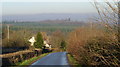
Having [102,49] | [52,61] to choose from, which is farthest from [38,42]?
[102,49]

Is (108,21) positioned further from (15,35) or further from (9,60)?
(15,35)

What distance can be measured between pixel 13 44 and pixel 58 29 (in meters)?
76.7

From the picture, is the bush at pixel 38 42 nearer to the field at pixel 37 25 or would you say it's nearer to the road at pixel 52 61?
the field at pixel 37 25

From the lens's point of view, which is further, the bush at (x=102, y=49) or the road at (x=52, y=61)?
the road at (x=52, y=61)

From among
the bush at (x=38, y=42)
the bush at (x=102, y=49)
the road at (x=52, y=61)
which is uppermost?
the bush at (x=38, y=42)

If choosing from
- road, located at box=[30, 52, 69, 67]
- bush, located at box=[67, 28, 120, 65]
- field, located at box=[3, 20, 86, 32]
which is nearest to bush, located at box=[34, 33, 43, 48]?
field, located at box=[3, 20, 86, 32]

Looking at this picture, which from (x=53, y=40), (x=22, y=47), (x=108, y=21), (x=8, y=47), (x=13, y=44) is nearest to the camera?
(x=108, y=21)

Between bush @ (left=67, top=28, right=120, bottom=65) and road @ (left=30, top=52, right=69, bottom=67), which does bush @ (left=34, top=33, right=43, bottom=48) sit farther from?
bush @ (left=67, top=28, right=120, bottom=65)

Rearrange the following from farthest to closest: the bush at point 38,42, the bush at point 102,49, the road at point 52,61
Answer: the bush at point 38,42
the road at point 52,61
the bush at point 102,49

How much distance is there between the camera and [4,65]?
1596cm

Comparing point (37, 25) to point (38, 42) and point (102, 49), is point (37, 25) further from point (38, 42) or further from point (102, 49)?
point (102, 49)

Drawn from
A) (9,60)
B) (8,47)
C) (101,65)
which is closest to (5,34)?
(8,47)

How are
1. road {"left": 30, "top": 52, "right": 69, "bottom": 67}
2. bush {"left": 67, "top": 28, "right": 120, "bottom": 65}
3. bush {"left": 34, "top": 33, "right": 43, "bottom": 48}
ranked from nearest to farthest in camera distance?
bush {"left": 67, "top": 28, "right": 120, "bottom": 65} < road {"left": 30, "top": 52, "right": 69, "bottom": 67} < bush {"left": 34, "top": 33, "right": 43, "bottom": 48}

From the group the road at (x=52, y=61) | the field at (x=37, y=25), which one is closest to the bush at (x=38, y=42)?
the field at (x=37, y=25)
